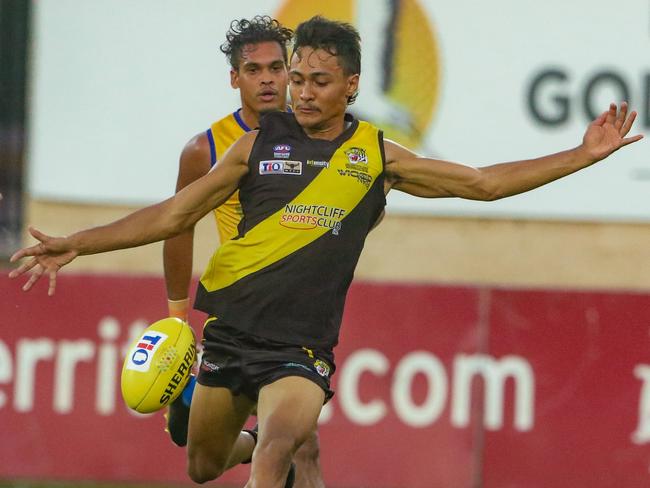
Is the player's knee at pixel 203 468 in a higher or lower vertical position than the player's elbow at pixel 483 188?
lower

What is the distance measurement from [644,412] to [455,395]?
1.22 metres

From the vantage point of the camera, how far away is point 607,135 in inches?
252

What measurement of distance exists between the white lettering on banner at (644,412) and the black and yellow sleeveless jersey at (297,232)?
399 cm

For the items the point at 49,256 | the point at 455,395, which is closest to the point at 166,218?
the point at 49,256

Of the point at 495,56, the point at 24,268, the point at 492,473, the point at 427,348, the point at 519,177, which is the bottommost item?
the point at 492,473

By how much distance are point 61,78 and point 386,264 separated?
3.01m

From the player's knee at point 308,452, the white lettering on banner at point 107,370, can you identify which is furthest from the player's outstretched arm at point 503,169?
the white lettering on banner at point 107,370

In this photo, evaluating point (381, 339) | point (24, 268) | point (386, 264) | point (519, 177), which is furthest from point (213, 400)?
point (386, 264)

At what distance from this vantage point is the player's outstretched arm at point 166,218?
6.25 meters

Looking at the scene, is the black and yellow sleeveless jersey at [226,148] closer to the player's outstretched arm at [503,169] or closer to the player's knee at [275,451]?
the player's outstretched arm at [503,169]

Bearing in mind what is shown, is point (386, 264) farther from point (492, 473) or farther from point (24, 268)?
point (24, 268)

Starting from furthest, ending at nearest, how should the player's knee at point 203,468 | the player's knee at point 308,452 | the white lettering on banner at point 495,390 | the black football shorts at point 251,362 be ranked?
the white lettering on banner at point 495,390, the player's knee at point 308,452, the player's knee at point 203,468, the black football shorts at point 251,362

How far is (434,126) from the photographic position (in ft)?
40.1

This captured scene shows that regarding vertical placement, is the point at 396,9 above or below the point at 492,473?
above
